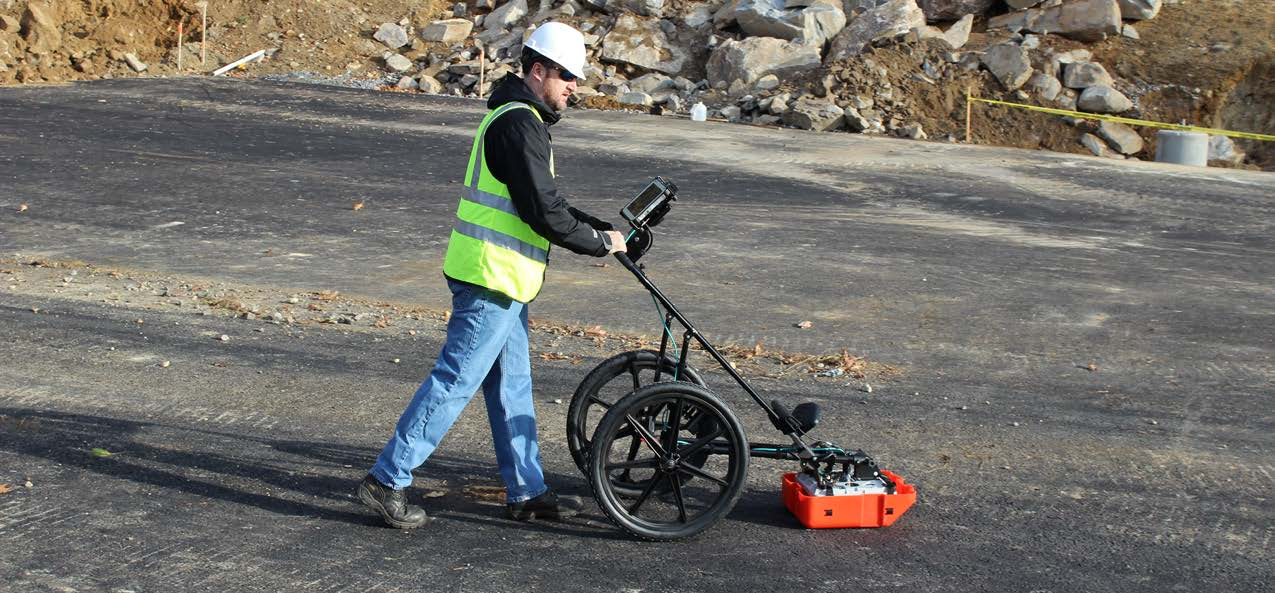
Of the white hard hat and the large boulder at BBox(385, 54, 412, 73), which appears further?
the large boulder at BBox(385, 54, 412, 73)

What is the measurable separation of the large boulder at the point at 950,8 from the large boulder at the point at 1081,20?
1.05 m

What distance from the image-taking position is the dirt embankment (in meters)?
22.5

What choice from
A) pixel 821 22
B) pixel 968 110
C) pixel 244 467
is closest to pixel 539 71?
pixel 244 467

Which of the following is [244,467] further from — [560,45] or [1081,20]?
[1081,20]

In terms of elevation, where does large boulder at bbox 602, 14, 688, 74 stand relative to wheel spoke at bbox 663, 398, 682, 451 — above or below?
above

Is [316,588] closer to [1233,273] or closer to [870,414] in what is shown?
→ [870,414]

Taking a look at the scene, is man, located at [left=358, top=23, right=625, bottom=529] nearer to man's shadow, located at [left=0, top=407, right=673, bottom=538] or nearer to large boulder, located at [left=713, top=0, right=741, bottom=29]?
man's shadow, located at [left=0, top=407, right=673, bottom=538]

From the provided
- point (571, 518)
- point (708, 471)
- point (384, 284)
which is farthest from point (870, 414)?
point (384, 284)

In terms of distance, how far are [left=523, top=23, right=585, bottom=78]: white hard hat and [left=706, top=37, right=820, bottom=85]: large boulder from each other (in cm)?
1913

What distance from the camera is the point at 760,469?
5.92m

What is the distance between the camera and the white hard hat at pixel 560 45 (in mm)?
4770

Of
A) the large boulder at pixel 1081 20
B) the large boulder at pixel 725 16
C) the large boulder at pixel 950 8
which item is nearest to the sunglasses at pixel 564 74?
the large boulder at pixel 725 16

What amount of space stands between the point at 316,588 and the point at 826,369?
411 centimetres

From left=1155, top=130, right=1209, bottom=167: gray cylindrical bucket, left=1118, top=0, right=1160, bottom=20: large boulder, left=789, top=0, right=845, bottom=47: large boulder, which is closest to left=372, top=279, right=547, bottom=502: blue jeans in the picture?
left=1155, top=130, right=1209, bottom=167: gray cylindrical bucket
